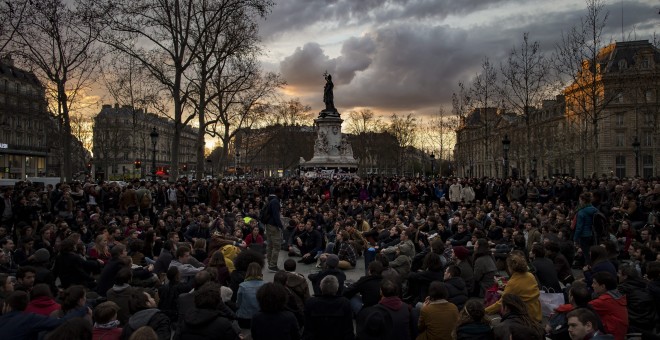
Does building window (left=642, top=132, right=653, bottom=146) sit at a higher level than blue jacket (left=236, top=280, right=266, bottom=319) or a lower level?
higher

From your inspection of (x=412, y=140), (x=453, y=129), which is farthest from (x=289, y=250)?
(x=412, y=140)

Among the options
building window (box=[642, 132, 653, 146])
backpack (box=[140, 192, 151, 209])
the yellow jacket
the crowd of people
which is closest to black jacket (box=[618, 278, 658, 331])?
the crowd of people

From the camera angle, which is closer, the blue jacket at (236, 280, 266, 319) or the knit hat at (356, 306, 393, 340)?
the knit hat at (356, 306, 393, 340)

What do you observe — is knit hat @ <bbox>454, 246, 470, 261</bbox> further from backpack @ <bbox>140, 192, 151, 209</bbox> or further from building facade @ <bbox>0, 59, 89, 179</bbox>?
building facade @ <bbox>0, 59, 89, 179</bbox>

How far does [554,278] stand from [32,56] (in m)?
27.7

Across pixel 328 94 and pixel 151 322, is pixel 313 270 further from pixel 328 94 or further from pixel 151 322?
pixel 328 94

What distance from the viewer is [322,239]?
50.9ft

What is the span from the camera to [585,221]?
11586 millimetres

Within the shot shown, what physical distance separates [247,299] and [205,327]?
89.0 inches

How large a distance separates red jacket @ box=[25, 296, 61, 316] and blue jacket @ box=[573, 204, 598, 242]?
34.1 feet

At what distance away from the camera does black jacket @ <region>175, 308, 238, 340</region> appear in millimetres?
4969

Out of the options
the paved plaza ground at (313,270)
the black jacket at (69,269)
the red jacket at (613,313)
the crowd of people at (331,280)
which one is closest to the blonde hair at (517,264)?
the crowd of people at (331,280)

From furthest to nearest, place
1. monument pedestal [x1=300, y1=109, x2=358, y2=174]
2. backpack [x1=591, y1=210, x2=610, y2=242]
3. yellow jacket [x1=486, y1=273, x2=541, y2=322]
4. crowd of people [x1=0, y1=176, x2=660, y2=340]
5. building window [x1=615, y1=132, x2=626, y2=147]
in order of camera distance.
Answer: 1. building window [x1=615, y1=132, x2=626, y2=147]
2. monument pedestal [x1=300, y1=109, x2=358, y2=174]
3. backpack [x1=591, y1=210, x2=610, y2=242]
4. yellow jacket [x1=486, y1=273, x2=541, y2=322]
5. crowd of people [x1=0, y1=176, x2=660, y2=340]

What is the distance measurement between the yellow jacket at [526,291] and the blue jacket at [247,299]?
3170 millimetres
